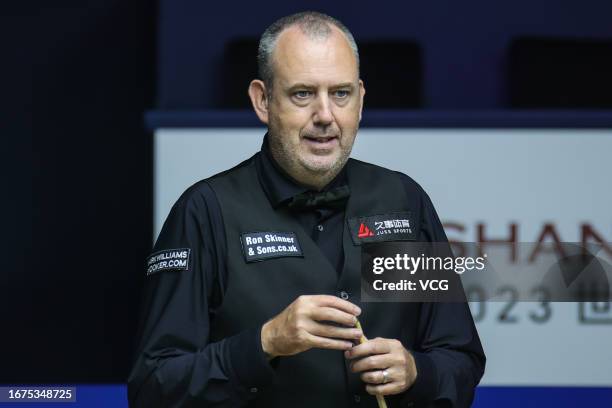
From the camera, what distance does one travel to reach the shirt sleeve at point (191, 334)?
171 centimetres

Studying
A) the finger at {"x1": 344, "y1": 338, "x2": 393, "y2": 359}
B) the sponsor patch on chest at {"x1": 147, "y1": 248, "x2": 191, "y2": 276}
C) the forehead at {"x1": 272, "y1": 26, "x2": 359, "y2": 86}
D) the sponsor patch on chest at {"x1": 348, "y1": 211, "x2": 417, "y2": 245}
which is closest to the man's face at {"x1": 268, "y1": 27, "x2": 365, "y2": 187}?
the forehead at {"x1": 272, "y1": 26, "x2": 359, "y2": 86}

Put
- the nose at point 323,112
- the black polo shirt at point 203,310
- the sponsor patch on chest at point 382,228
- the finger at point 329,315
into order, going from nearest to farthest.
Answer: the finger at point 329,315 → the black polo shirt at point 203,310 → the nose at point 323,112 → the sponsor patch on chest at point 382,228

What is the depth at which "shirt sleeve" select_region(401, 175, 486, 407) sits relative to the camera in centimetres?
178

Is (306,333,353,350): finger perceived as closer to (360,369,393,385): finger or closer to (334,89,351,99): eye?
(360,369,393,385): finger

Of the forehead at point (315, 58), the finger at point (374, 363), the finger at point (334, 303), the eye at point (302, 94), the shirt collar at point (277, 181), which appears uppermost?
the forehead at point (315, 58)

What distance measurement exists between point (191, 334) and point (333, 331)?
273mm

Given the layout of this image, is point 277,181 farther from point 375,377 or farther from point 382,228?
point 375,377

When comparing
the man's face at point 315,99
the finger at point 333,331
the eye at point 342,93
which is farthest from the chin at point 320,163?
the finger at point 333,331

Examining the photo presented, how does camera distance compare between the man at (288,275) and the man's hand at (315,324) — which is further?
the man at (288,275)

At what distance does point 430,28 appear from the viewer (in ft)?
13.4

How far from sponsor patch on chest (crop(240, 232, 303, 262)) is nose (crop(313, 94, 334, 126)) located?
0.21 meters

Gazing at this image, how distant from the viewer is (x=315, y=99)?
185 centimetres

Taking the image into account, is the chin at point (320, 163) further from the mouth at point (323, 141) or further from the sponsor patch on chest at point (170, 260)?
the sponsor patch on chest at point (170, 260)

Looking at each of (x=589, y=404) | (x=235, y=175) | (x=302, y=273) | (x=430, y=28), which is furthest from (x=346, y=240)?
(x=430, y=28)
